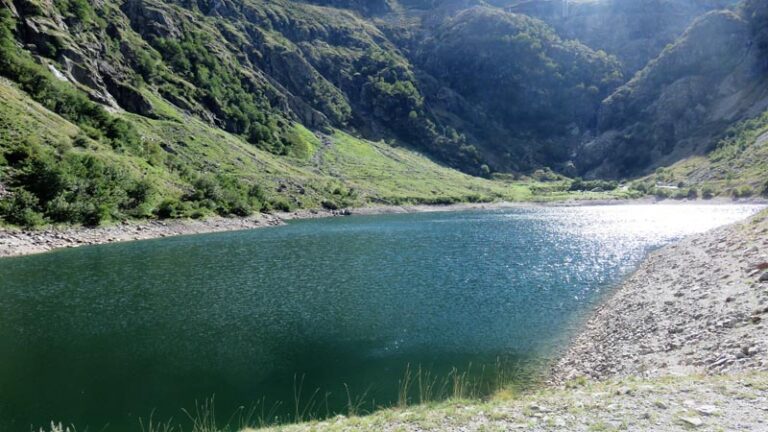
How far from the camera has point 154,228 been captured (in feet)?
285

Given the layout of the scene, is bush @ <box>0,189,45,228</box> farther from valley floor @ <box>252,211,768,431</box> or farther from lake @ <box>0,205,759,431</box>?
valley floor @ <box>252,211,768,431</box>

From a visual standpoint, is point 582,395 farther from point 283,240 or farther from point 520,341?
point 283,240

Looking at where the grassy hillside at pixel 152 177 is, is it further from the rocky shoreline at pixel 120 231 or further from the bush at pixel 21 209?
the rocky shoreline at pixel 120 231

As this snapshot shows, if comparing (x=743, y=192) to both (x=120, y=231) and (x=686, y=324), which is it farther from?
(x=120, y=231)

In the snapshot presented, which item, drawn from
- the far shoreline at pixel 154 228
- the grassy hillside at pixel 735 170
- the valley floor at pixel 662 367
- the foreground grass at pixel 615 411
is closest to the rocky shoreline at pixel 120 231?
the far shoreline at pixel 154 228

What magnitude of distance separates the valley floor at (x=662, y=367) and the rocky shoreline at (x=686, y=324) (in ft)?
0.22

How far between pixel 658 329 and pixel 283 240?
66558mm

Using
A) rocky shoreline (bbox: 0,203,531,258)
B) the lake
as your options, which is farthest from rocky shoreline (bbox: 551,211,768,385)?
rocky shoreline (bbox: 0,203,531,258)

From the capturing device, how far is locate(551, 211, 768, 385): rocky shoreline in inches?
742

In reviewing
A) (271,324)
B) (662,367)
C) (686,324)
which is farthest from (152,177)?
(662,367)

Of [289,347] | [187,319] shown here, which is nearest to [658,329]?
[289,347]

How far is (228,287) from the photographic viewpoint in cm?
4441

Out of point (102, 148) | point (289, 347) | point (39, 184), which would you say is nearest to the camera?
Answer: point (289, 347)

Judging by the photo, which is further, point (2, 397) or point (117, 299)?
point (117, 299)
